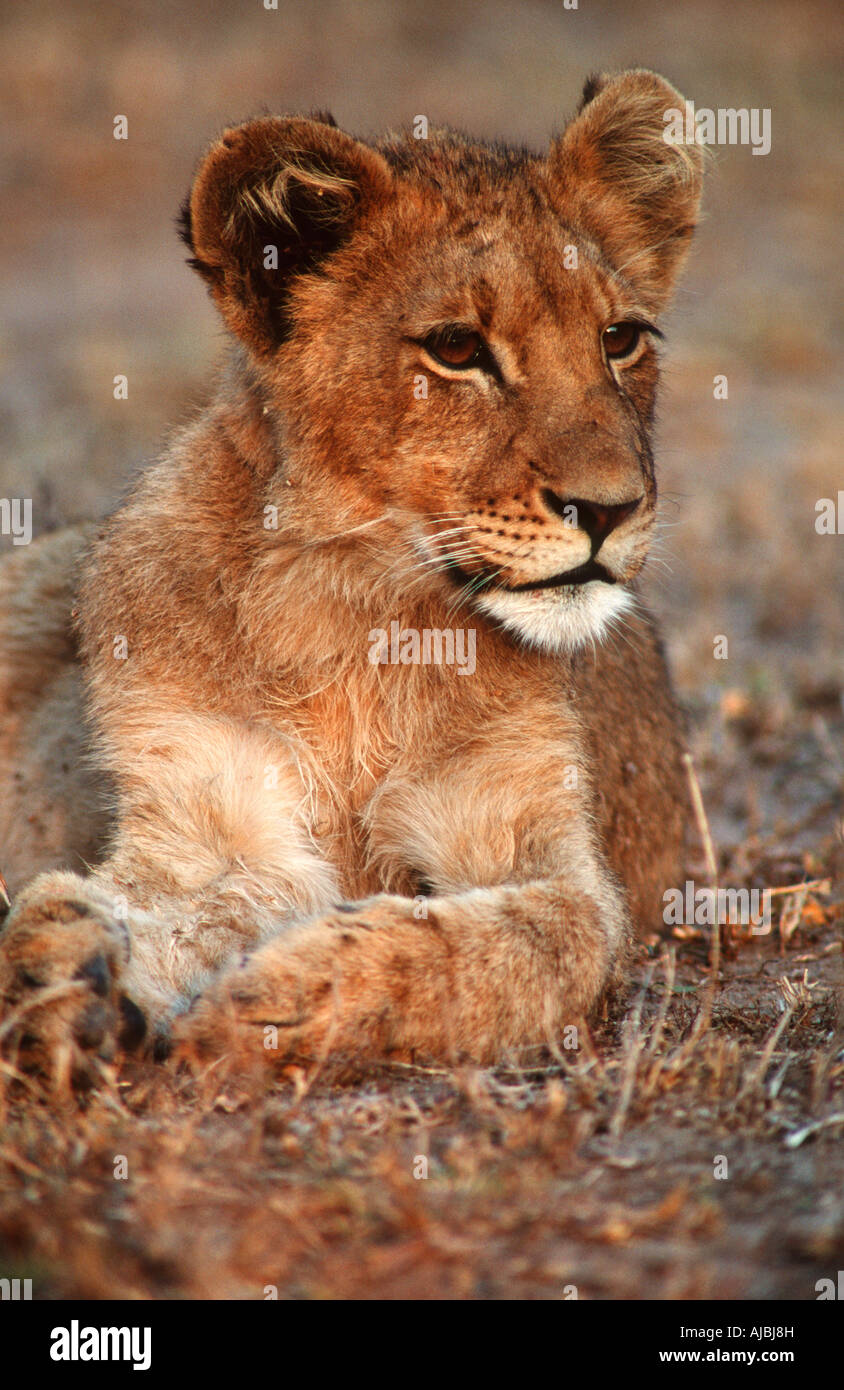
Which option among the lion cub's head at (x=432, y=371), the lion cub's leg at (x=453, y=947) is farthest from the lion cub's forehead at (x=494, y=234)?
the lion cub's leg at (x=453, y=947)

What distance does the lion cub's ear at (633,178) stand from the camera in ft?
13.4

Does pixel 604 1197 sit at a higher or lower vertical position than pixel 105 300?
lower

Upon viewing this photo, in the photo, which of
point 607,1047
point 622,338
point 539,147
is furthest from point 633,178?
point 539,147

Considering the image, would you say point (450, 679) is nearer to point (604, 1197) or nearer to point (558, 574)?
point (558, 574)

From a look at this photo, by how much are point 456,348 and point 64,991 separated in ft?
5.52

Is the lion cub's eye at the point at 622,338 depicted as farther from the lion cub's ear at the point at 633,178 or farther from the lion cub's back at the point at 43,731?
the lion cub's back at the point at 43,731

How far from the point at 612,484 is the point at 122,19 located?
20266 millimetres

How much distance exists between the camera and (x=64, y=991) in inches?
115

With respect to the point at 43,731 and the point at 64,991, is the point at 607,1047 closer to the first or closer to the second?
the point at 64,991

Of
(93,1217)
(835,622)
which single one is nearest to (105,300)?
(835,622)

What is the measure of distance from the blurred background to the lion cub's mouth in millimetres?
1199

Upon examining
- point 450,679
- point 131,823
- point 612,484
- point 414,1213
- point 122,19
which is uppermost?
point 122,19

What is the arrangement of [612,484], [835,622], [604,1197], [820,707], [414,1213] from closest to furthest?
[414,1213]
[604,1197]
[612,484]
[820,707]
[835,622]

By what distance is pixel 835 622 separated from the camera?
7.12m
